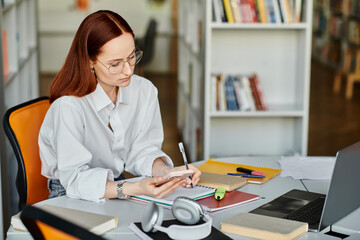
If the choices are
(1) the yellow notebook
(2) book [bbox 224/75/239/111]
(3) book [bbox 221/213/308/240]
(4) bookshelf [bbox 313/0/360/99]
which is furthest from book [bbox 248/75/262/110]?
(4) bookshelf [bbox 313/0/360/99]

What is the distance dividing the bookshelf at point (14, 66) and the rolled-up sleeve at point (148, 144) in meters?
1.02

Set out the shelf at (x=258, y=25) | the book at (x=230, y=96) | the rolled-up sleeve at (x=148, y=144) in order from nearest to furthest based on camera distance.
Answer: the rolled-up sleeve at (x=148, y=144)
the shelf at (x=258, y=25)
the book at (x=230, y=96)

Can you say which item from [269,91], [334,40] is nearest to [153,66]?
[334,40]

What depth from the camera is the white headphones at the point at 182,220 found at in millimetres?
1540

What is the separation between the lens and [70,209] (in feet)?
5.71

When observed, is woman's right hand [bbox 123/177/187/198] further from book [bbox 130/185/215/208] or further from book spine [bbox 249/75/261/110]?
book spine [bbox 249/75/261/110]

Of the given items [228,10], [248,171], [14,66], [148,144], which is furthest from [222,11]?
[248,171]

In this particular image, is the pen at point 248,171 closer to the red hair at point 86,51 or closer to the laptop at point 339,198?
the laptop at point 339,198

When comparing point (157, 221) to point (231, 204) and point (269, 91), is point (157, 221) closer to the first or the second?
point (231, 204)

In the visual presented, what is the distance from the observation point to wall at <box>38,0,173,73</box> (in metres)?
9.27

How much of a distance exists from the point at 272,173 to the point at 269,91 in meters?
1.83

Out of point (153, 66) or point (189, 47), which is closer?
point (189, 47)

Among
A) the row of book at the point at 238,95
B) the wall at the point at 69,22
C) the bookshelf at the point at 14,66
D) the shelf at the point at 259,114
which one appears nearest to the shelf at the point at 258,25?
the row of book at the point at 238,95

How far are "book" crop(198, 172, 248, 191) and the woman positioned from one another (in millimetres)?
56
